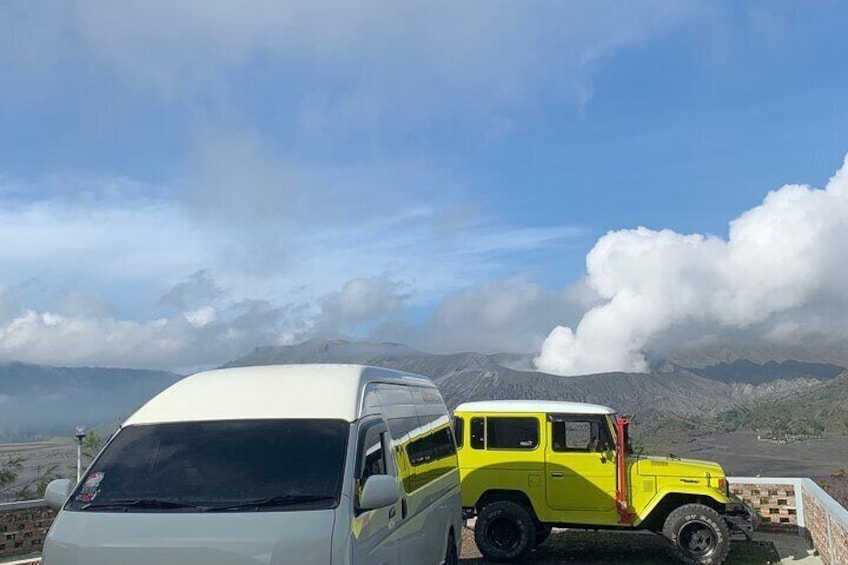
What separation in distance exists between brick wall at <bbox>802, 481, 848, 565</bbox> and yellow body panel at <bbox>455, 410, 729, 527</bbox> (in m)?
1.27

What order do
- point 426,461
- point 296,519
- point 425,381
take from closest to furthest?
point 296,519 → point 426,461 → point 425,381

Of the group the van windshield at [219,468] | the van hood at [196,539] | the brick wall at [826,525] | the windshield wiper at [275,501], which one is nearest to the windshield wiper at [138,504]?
the van windshield at [219,468]

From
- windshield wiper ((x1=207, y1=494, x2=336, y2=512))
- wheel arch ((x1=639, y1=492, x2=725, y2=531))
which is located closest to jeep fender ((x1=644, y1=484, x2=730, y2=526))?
wheel arch ((x1=639, y1=492, x2=725, y2=531))

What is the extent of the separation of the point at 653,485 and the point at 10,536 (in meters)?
9.47

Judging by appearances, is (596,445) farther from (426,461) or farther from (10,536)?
(10,536)

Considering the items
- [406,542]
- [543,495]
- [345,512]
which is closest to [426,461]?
[406,542]

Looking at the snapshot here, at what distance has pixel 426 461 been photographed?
8008 millimetres

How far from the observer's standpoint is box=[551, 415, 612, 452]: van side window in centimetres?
1231

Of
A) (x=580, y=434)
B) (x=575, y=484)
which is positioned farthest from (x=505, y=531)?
(x=580, y=434)

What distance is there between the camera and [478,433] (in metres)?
12.8

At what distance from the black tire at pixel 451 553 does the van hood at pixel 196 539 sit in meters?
3.98

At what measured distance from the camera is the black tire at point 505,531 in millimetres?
12070

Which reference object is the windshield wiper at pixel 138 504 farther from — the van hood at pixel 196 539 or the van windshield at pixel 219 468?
the van hood at pixel 196 539

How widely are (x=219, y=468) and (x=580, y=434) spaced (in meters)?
7.95
